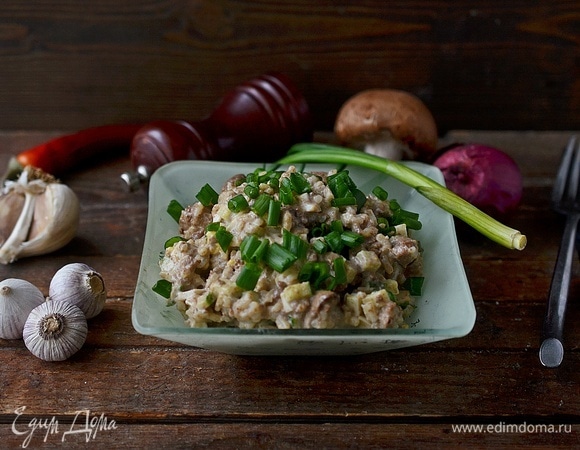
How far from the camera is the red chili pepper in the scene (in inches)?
101

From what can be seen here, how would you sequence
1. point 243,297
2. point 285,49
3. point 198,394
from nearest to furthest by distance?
point 243,297
point 198,394
point 285,49

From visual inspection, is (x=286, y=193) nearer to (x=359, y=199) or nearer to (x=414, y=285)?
(x=359, y=199)

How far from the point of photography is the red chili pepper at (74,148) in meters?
2.57

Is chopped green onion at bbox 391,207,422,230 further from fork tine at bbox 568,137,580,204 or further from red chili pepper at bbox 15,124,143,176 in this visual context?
red chili pepper at bbox 15,124,143,176

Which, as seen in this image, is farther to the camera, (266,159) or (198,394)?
(266,159)

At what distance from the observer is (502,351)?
189 cm

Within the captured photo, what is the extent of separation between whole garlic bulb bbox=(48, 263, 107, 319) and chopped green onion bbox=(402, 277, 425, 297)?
89 centimetres

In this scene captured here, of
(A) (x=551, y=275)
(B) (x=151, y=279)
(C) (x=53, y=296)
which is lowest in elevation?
(A) (x=551, y=275)

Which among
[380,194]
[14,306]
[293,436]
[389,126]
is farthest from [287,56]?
[293,436]

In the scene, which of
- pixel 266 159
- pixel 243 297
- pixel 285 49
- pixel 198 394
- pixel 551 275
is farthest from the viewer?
pixel 285 49

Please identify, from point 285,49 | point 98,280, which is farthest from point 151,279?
point 285,49

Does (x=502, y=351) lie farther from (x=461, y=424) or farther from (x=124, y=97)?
(x=124, y=97)

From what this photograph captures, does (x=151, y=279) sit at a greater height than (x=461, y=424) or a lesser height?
greater

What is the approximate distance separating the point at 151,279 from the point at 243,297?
0.29 metres
